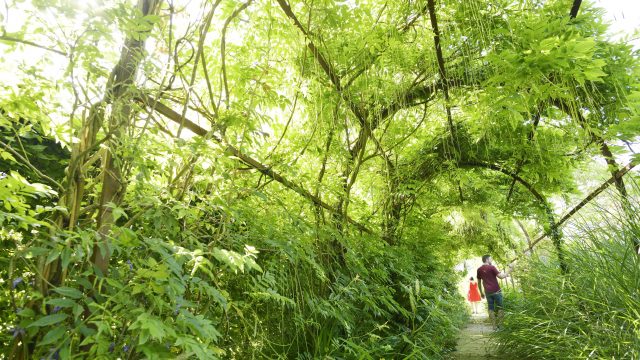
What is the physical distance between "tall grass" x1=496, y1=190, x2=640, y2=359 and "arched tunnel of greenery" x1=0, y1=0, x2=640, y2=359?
0.06 feet

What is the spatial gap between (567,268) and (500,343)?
1093 mm

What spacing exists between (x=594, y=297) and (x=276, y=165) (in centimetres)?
207

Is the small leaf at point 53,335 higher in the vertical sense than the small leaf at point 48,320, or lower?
lower

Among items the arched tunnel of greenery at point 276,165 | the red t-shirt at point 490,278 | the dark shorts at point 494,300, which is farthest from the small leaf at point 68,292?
the red t-shirt at point 490,278

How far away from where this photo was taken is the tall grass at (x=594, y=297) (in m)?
2.17

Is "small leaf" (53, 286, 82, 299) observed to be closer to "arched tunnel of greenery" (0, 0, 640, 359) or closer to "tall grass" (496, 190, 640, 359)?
"arched tunnel of greenery" (0, 0, 640, 359)

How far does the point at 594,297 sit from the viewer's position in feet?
8.20

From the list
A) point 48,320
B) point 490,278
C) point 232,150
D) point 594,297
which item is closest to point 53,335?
point 48,320

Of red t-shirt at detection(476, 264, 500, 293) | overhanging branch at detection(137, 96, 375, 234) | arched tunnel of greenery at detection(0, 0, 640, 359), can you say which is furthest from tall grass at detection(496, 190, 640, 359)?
red t-shirt at detection(476, 264, 500, 293)

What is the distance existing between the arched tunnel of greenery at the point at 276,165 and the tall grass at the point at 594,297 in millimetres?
18

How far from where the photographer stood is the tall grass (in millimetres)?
2168

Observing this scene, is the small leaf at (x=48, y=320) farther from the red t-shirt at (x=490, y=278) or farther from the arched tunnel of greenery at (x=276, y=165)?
the red t-shirt at (x=490, y=278)

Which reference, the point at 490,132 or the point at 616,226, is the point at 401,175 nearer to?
the point at 490,132

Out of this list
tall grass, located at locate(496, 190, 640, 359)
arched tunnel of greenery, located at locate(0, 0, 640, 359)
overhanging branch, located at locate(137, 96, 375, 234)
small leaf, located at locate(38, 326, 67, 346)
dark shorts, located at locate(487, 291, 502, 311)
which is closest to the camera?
small leaf, located at locate(38, 326, 67, 346)
